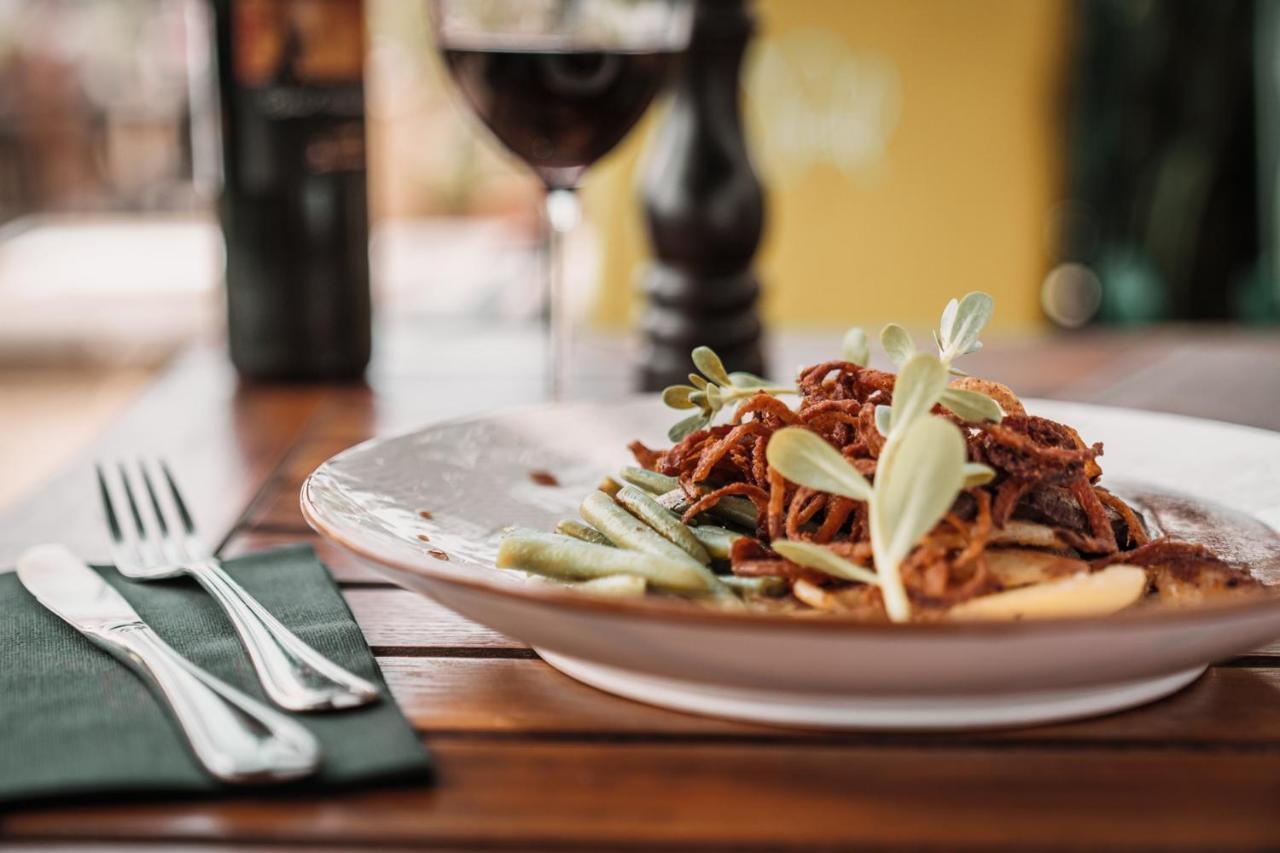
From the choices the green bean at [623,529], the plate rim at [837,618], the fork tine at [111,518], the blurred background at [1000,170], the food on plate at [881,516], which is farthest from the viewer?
the blurred background at [1000,170]

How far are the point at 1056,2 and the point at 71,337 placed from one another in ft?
12.3

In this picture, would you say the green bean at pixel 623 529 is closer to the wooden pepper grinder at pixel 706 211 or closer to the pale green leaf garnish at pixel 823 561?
the pale green leaf garnish at pixel 823 561

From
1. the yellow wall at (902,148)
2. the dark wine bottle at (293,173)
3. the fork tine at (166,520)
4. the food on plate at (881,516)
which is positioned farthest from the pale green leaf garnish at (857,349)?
the yellow wall at (902,148)

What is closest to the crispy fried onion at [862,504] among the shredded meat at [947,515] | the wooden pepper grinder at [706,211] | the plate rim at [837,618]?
the shredded meat at [947,515]

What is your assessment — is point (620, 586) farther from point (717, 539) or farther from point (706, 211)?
point (706, 211)

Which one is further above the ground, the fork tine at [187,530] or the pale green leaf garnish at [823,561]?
the pale green leaf garnish at [823,561]

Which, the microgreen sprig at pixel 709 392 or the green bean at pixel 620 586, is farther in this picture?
the microgreen sprig at pixel 709 392

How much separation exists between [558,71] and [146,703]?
78cm

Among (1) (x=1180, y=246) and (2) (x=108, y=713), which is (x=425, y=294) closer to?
(1) (x=1180, y=246)

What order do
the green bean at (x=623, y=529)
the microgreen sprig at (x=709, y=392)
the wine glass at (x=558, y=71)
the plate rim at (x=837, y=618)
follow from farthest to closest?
the wine glass at (x=558, y=71) < the microgreen sprig at (x=709, y=392) < the green bean at (x=623, y=529) < the plate rim at (x=837, y=618)

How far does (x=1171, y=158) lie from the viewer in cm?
382

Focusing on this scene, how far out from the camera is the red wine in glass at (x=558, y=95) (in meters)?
1.27

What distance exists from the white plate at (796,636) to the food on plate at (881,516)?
0.04 metres

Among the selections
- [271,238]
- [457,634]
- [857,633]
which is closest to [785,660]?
[857,633]
